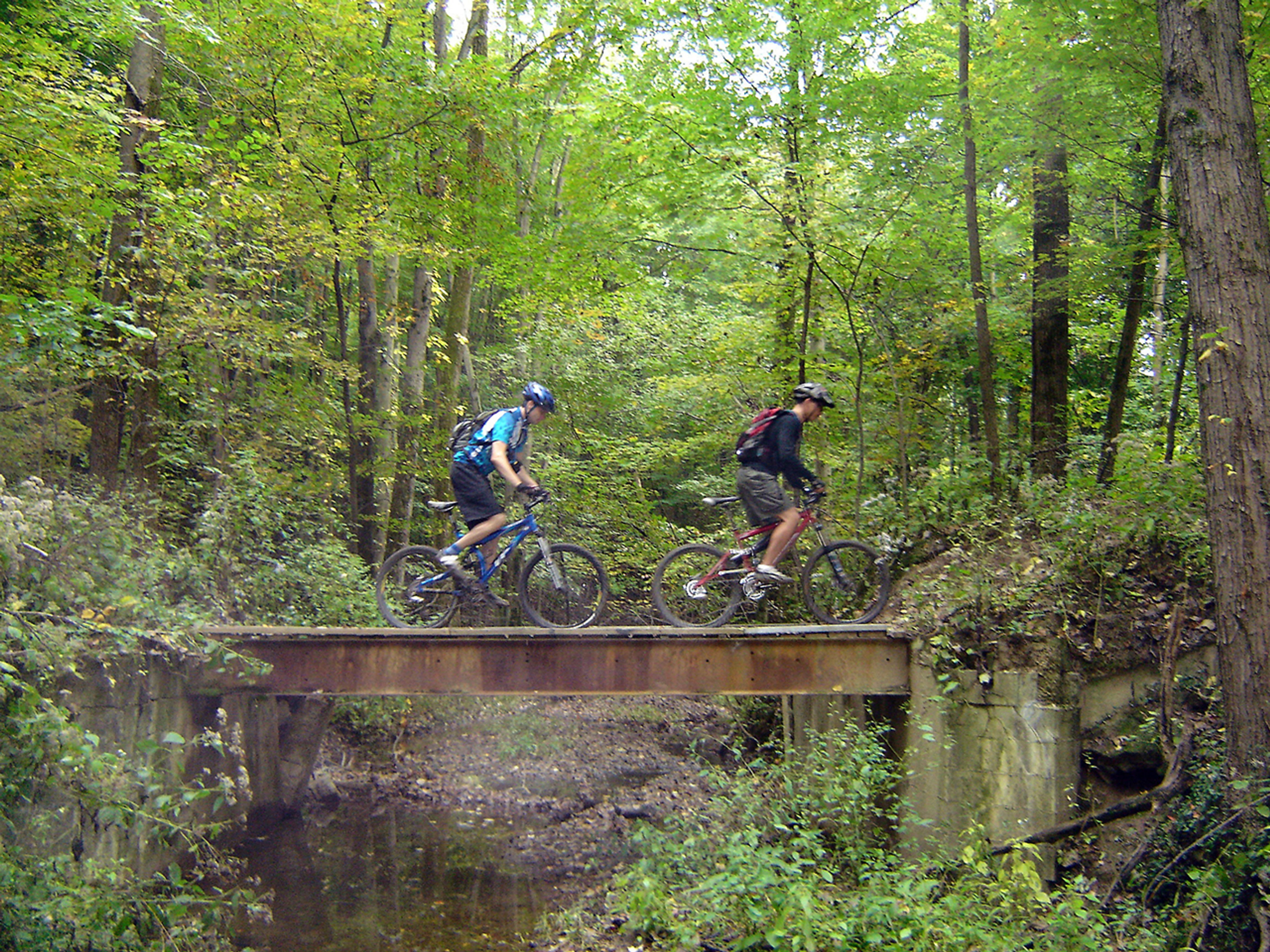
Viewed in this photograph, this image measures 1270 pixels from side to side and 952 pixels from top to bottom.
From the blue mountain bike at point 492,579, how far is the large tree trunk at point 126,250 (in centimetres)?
361

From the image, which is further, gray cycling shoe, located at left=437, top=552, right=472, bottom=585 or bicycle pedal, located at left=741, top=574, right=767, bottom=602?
bicycle pedal, located at left=741, top=574, right=767, bottom=602

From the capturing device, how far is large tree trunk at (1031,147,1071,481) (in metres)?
11.4

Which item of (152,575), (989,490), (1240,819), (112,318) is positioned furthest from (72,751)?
(989,490)

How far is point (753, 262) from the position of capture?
1430 cm

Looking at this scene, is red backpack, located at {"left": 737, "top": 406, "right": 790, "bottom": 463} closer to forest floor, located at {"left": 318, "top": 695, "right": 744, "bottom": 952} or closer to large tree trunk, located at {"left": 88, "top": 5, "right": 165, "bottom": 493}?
forest floor, located at {"left": 318, "top": 695, "right": 744, "bottom": 952}

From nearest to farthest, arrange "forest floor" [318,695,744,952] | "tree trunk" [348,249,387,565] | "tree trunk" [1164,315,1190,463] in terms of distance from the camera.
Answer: "forest floor" [318,695,744,952]
"tree trunk" [1164,315,1190,463]
"tree trunk" [348,249,387,565]

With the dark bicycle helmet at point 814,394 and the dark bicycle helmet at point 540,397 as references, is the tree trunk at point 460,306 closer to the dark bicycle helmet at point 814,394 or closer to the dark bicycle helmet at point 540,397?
the dark bicycle helmet at point 540,397

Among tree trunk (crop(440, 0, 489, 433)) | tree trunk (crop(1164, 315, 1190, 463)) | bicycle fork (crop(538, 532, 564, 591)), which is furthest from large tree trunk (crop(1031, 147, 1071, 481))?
tree trunk (crop(440, 0, 489, 433))

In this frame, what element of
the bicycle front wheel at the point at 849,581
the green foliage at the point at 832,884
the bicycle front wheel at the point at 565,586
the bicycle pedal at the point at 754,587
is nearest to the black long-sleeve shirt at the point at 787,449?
the bicycle front wheel at the point at 849,581

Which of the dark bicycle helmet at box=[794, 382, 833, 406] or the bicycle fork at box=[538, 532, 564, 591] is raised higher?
the dark bicycle helmet at box=[794, 382, 833, 406]

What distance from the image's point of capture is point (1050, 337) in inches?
456

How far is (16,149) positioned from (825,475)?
11.0m

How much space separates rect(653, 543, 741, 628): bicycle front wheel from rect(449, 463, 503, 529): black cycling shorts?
Answer: 5.59 ft

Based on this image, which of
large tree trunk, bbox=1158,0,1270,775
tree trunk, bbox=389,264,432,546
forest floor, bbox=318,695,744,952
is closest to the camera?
large tree trunk, bbox=1158,0,1270,775
